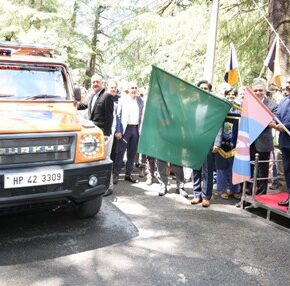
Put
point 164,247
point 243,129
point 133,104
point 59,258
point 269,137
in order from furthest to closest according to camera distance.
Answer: point 133,104, point 269,137, point 243,129, point 164,247, point 59,258

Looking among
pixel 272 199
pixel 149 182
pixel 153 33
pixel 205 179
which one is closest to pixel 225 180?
pixel 205 179

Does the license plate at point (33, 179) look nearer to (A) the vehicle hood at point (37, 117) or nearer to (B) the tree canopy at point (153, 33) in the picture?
(A) the vehicle hood at point (37, 117)

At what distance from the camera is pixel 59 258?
4.38m

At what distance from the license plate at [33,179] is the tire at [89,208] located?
0.98 meters

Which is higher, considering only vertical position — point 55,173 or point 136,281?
point 55,173

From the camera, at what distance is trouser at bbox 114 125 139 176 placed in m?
8.20

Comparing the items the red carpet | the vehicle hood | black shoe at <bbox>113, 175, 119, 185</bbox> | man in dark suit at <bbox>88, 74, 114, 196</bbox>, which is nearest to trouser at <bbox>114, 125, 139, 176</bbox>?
black shoe at <bbox>113, 175, 119, 185</bbox>

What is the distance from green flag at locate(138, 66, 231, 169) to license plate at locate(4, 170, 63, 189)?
6.67 ft

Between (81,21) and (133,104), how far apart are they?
18.0 m

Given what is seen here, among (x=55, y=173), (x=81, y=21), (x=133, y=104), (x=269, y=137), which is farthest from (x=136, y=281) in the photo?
(x=81, y=21)

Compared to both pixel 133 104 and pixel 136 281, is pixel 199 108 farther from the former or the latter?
pixel 136 281

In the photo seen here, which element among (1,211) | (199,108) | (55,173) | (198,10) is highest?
(198,10)

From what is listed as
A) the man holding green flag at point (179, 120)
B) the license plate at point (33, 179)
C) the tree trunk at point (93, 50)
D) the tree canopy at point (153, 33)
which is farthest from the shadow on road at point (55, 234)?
the tree trunk at point (93, 50)

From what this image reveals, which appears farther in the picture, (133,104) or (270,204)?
(133,104)
